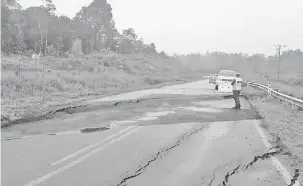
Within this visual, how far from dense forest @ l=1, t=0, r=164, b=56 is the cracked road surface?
4820 centimetres

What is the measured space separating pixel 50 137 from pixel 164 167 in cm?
366

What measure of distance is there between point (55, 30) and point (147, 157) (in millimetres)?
71795

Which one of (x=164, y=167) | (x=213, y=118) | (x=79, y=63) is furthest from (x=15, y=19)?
(x=164, y=167)

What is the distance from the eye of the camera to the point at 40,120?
10.2 m

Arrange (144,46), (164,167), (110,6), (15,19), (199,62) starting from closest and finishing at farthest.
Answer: (164,167)
(15,19)
(110,6)
(199,62)
(144,46)

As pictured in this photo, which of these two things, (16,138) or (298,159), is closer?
(298,159)

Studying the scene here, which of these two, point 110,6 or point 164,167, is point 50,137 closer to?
point 164,167

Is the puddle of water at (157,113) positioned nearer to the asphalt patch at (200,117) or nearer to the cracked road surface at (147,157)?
the asphalt patch at (200,117)

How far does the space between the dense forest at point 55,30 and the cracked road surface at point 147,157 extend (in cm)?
4820

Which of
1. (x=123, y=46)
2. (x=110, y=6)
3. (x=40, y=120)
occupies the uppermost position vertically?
(x=110, y=6)

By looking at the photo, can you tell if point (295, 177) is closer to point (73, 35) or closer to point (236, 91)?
point (236, 91)

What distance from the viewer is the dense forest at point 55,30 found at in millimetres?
58875

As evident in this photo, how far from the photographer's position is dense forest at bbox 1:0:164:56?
58.9 metres

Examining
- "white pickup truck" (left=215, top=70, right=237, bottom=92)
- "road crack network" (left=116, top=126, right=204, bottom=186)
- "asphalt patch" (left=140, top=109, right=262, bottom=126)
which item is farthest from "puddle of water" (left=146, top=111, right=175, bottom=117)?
"white pickup truck" (left=215, top=70, right=237, bottom=92)
